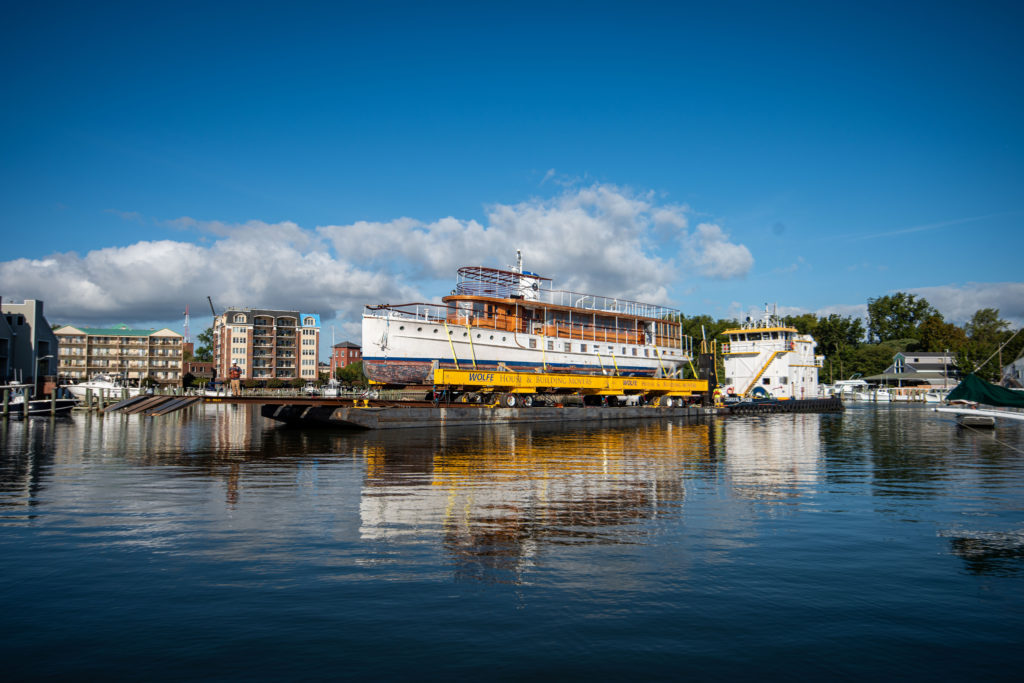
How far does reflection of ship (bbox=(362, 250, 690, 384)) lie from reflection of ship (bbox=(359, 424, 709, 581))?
1461cm

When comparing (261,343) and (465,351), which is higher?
(261,343)

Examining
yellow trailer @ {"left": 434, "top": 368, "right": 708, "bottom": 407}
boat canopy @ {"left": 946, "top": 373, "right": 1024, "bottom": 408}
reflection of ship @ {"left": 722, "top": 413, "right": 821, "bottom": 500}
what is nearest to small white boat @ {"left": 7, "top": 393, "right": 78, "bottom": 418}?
yellow trailer @ {"left": 434, "top": 368, "right": 708, "bottom": 407}

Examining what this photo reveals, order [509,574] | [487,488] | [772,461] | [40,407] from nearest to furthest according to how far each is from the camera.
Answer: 1. [509,574]
2. [487,488]
3. [772,461]
4. [40,407]

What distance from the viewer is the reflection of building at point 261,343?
132 m

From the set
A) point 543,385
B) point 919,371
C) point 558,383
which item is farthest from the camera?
point 919,371

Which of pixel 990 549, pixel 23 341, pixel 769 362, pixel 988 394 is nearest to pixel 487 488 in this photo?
pixel 990 549

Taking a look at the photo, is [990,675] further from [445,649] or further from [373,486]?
[373,486]

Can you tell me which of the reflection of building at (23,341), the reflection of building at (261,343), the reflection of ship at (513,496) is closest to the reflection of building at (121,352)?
the reflection of building at (261,343)

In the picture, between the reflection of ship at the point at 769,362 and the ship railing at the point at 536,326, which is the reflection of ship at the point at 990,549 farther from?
the reflection of ship at the point at 769,362

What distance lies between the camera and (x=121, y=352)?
135m

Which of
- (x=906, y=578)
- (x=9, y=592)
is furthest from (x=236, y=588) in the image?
(x=906, y=578)

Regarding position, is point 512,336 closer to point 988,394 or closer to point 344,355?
point 988,394

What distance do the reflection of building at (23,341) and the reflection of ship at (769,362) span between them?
67171mm

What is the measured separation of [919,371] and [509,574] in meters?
130
